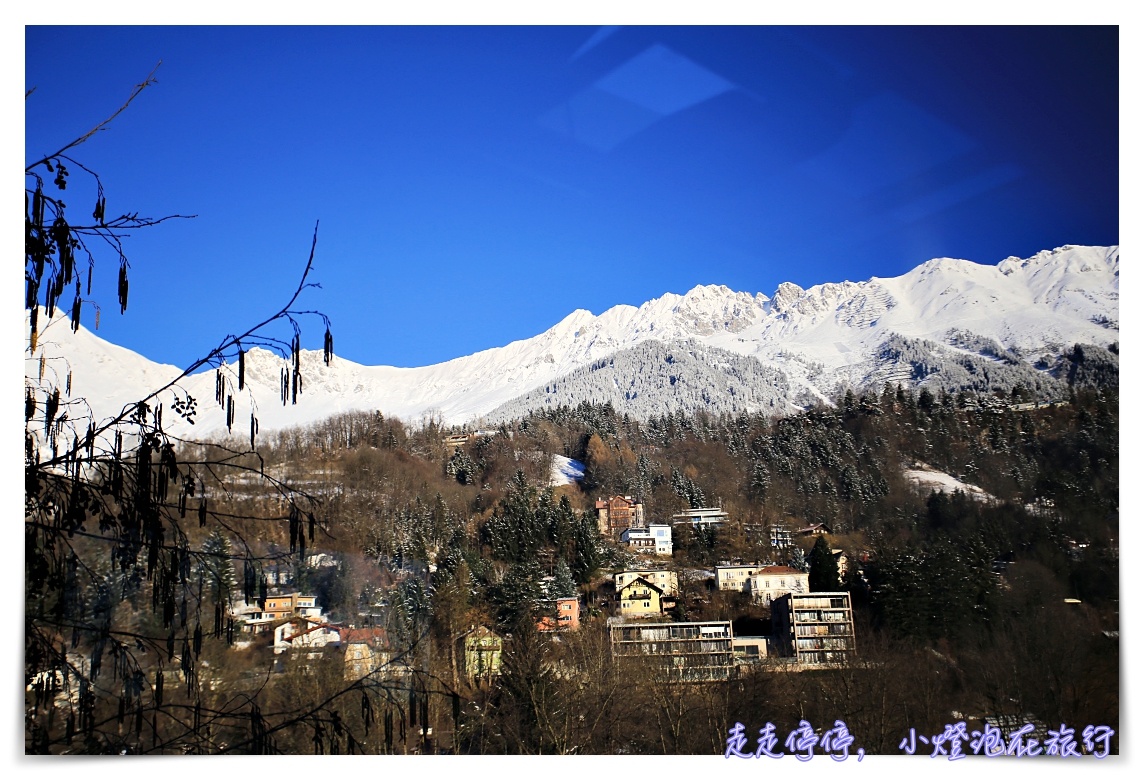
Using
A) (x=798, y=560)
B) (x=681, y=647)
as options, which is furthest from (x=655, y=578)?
(x=798, y=560)

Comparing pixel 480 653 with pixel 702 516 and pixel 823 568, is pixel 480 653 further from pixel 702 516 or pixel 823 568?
pixel 702 516

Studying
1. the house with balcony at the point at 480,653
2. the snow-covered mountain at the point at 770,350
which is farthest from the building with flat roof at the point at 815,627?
the snow-covered mountain at the point at 770,350

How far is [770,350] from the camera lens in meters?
24.9

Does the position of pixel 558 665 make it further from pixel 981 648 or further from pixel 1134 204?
pixel 1134 204

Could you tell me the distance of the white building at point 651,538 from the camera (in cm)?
1320

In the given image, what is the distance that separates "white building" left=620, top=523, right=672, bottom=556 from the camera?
1320cm

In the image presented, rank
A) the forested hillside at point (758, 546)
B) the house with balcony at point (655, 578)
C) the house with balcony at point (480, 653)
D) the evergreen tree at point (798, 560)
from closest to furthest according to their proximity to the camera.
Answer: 1. the forested hillside at point (758, 546)
2. the house with balcony at point (480, 653)
3. the house with balcony at point (655, 578)
4. the evergreen tree at point (798, 560)

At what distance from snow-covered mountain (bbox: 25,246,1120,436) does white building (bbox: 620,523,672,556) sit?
136 inches

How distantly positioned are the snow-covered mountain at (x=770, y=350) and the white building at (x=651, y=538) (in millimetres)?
3453

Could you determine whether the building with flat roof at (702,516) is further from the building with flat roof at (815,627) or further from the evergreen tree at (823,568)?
the building with flat roof at (815,627)

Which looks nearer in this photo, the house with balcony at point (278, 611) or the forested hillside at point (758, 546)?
the house with balcony at point (278, 611)

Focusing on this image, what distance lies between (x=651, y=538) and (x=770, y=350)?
12.6 m

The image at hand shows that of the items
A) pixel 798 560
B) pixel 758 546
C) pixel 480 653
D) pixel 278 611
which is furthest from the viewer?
pixel 758 546
